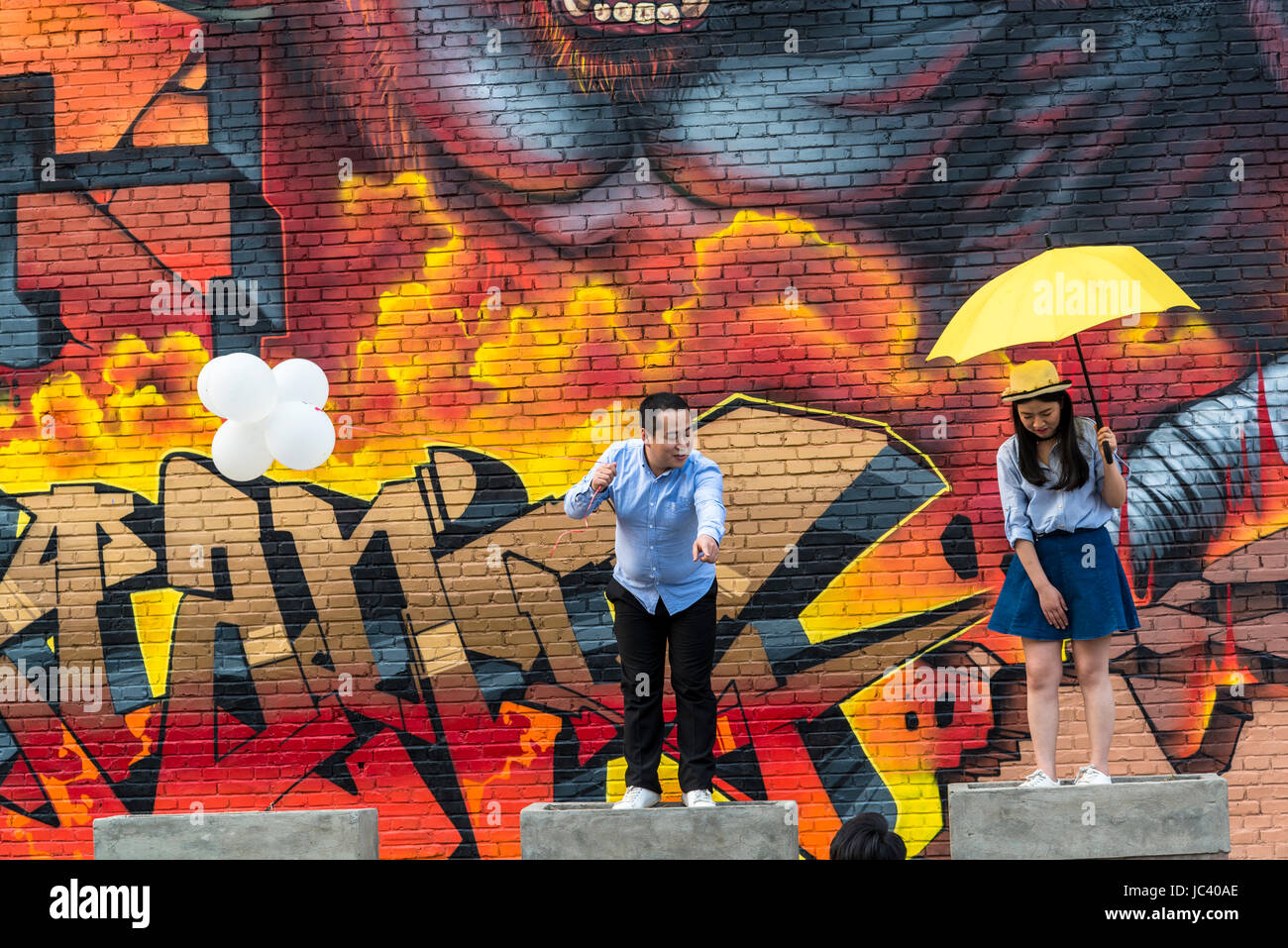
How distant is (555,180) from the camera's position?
6.80 m

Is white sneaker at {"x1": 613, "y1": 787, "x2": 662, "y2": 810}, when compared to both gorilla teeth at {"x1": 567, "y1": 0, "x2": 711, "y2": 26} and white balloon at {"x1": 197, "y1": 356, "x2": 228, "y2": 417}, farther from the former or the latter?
gorilla teeth at {"x1": 567, "y1": 0, "x2": 711, "y2": 26}

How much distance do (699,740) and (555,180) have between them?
135 inches

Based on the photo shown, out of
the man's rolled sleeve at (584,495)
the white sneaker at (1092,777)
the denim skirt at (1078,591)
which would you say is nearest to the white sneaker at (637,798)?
the man's rolled sleeve at (584,495)

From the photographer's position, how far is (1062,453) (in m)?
4.63

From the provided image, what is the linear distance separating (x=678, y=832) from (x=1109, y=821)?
1.51m

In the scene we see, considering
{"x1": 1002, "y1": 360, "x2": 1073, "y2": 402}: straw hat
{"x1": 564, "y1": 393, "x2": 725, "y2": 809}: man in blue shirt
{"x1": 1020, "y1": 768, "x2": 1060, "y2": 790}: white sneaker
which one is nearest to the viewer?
{"x1": 1020, "y1": 768, "x2": 1060, "y2": 790}: white sneaker

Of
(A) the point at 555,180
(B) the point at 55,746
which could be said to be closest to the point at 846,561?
(A) the point at 555,180

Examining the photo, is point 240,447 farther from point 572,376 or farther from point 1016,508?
point 1016,508

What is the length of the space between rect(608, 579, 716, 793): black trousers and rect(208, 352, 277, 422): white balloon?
1706 mm

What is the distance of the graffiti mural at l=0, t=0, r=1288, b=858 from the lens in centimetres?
647

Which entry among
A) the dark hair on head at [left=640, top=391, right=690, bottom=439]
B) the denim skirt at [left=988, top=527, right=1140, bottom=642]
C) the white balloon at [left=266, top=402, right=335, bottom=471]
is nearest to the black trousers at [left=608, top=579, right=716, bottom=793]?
the dark hair on head at [left=640, top=391, right=690, bottom=439]

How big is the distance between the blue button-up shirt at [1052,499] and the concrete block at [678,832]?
1383 mm

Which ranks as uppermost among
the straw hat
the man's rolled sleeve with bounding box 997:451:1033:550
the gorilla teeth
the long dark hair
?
the gorilla teeth

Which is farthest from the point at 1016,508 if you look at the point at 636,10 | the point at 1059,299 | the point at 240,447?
the point at 636,10
